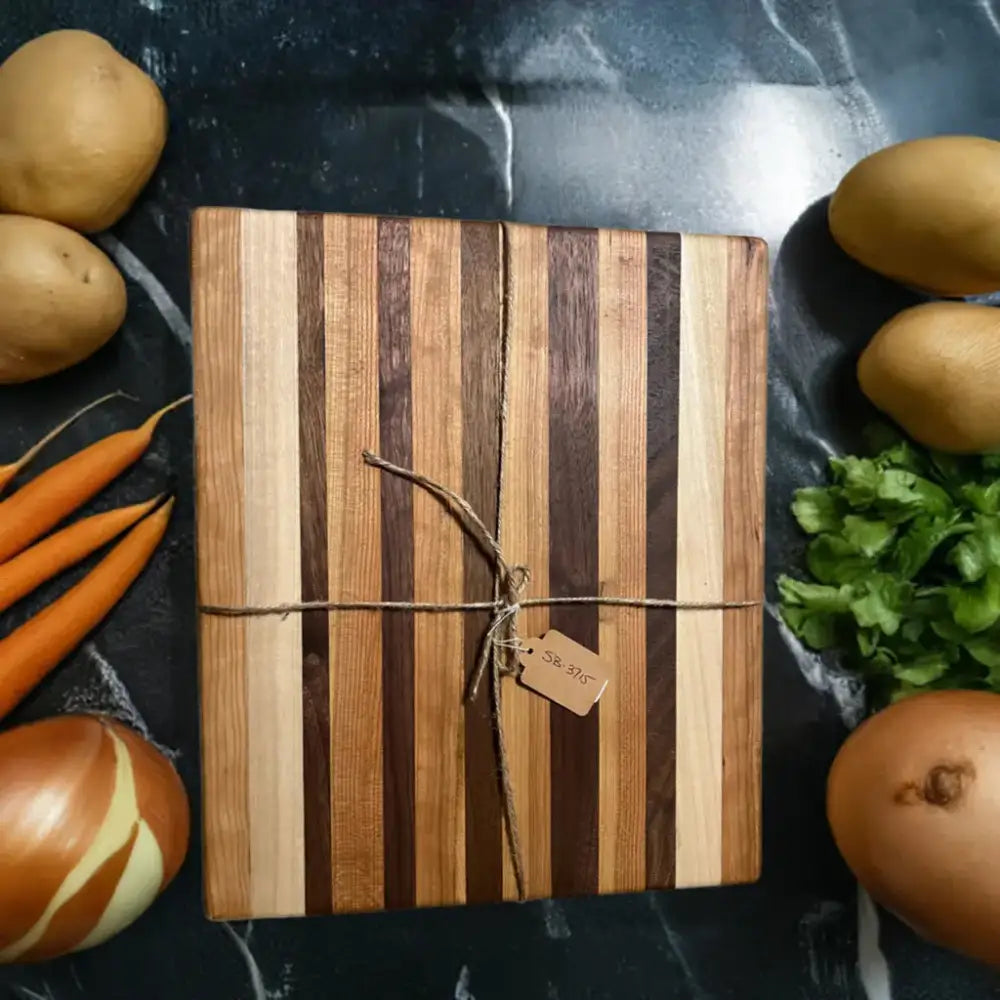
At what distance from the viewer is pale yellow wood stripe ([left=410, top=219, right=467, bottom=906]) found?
0.71m

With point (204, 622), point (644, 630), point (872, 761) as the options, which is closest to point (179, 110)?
point (204, 622)

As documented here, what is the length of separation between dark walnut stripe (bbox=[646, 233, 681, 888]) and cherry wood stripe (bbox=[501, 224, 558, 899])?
0.09 metres

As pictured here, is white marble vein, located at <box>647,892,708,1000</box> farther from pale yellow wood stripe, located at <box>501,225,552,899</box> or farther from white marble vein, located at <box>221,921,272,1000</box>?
white marble vein, located at <box>221,921,272,1000</box>

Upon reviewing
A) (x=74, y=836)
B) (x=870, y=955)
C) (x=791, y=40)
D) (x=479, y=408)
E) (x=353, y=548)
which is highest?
(x=791, y=40)

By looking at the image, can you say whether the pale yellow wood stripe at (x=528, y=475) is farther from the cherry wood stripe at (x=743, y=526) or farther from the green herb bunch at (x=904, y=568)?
the green herb bunch at (x=904, y=568)

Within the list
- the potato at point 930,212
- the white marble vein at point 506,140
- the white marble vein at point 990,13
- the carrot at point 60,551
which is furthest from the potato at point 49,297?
the white marble vein at point 990,13

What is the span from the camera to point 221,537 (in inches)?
27.1

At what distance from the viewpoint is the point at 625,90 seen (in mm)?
933

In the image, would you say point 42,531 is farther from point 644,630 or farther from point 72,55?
point 644,630

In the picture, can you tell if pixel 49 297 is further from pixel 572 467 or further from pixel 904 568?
pixel 904 568

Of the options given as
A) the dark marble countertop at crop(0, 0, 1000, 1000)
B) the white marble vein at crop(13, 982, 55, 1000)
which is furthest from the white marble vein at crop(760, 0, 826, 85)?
the white marble vein at crop(13, 982, 55, 1000)

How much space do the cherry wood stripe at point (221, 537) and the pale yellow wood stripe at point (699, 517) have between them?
35 cm

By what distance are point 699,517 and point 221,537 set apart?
0.37 meters

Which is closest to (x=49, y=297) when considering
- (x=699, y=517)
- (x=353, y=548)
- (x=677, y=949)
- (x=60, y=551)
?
(x=60, y=551)
